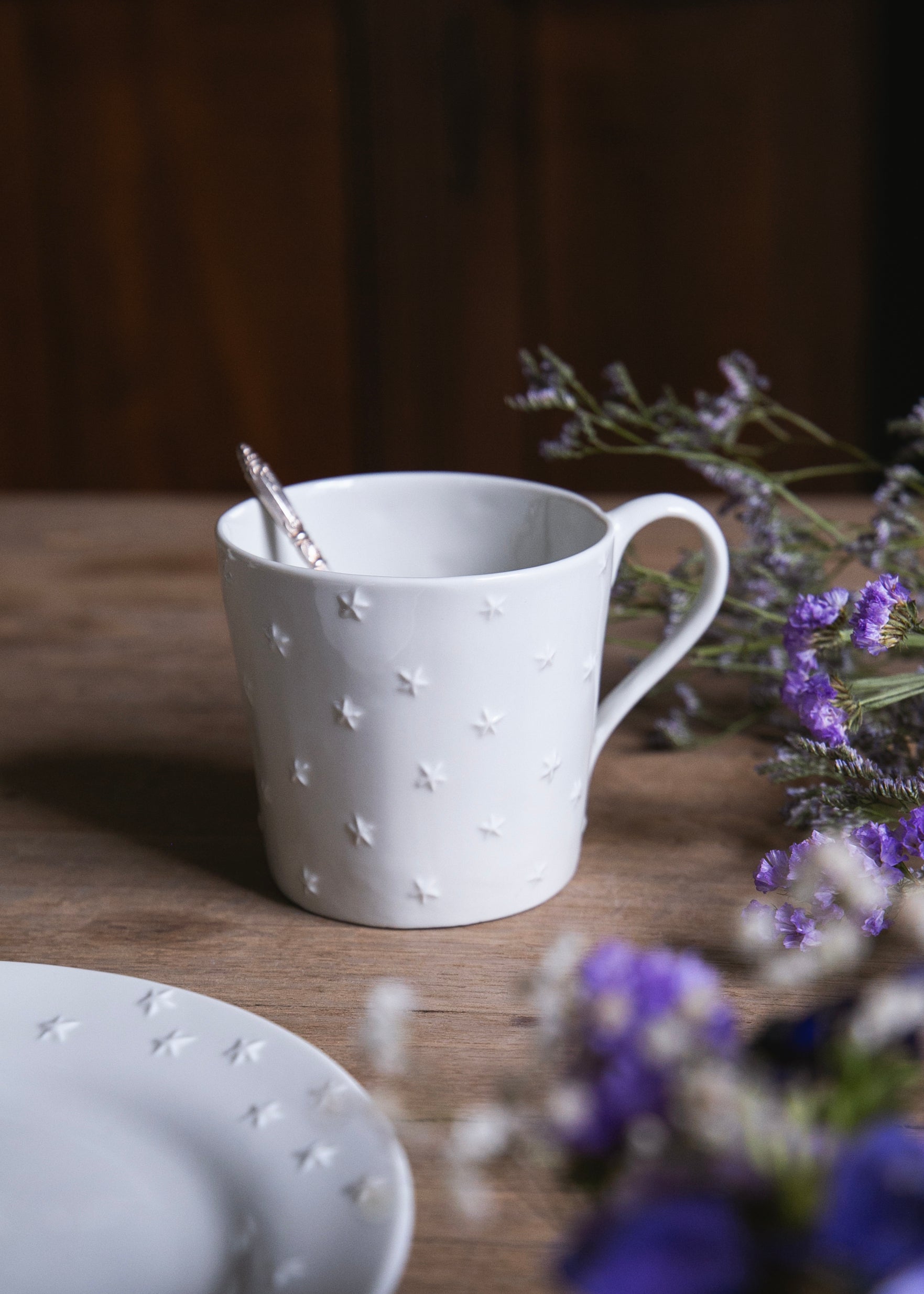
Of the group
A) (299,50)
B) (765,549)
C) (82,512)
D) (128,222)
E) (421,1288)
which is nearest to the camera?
(421,1288)

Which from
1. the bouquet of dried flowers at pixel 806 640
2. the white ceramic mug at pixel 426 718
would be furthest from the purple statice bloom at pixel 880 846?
the white ceramic mug at pixel 426 718

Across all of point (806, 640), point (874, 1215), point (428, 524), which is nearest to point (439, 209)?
point (428, 524)

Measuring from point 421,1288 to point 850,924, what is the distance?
0.19 m

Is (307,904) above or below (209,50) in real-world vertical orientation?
below

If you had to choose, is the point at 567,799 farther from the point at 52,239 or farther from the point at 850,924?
the point at 52,239

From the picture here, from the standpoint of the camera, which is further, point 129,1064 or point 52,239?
point 52,239

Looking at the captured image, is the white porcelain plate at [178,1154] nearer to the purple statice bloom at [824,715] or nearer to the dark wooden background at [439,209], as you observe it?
the purple statice bloom at [824,715]

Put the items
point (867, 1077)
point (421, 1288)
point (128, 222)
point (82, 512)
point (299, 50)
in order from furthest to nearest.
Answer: point (128, 222)
point (299, 50)
point (82, 512)
point (421, 1288)
point (867, 1077)

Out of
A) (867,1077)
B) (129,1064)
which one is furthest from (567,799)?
(867,1077)

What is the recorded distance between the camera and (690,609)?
1.80ft

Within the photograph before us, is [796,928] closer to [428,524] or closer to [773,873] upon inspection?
[773,873]

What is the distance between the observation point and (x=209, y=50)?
2.11 m

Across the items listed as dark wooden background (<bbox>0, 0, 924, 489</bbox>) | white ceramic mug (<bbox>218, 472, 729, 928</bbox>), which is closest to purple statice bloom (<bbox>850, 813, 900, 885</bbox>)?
white ceramic mug (<bbox>218, 472, 729, 928</bbox>)

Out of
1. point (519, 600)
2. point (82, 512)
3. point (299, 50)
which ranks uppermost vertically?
point (299, 50)
